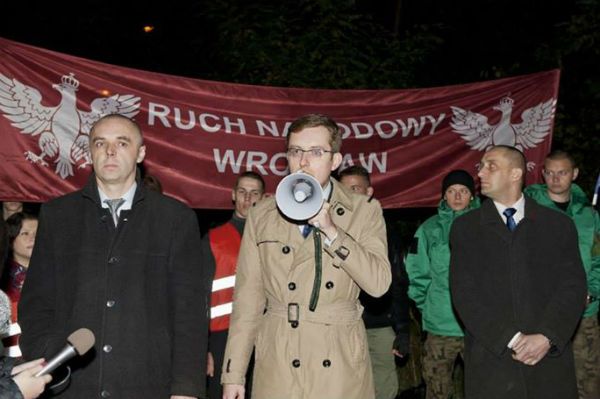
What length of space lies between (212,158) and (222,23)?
3737 millimetres

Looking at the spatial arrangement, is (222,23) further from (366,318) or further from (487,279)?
(487,279)

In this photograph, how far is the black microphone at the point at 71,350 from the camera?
11.1ft

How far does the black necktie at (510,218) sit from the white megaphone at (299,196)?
7.12ft

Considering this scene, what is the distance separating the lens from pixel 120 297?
4371mm

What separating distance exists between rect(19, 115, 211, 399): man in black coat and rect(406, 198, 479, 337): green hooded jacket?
12.1ft

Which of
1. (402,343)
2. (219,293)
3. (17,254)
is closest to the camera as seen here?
(17,254)

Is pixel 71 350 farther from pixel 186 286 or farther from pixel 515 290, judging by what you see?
pixel 515 290

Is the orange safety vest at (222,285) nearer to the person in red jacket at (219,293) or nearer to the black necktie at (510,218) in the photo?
the person in red jacket at (219,293)

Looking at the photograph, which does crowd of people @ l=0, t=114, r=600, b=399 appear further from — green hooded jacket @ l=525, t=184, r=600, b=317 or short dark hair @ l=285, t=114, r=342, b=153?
green hooded jacket @ l=525, t=184, r=600, b=317

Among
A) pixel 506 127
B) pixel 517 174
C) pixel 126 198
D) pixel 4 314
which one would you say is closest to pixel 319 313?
pixel 126 198

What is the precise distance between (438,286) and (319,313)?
141 inches

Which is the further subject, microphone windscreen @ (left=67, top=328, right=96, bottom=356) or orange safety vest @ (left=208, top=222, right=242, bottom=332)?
orange safety vest @ (left=208, top=222, right=242, bottom=332)

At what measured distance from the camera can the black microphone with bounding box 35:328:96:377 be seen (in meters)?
3.38

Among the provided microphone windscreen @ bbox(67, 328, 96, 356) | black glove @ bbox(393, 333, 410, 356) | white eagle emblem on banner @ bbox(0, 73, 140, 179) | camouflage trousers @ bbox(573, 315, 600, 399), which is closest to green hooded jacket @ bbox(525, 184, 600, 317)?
camouflage trousers @ bbox(573, 315, 600, 399)
